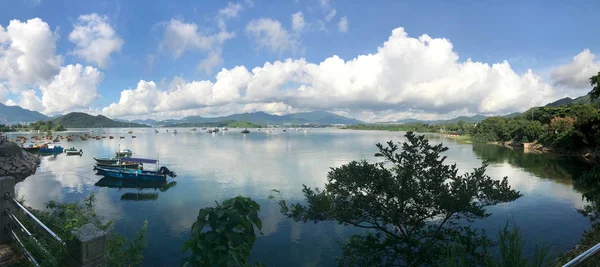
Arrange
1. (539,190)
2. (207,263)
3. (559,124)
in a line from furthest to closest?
(559,124) < (539,190) < (207,263)

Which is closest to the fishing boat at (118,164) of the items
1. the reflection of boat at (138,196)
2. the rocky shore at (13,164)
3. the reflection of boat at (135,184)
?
the reflection of boat at (135,184)

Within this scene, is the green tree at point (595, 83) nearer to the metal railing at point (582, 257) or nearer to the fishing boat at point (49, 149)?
the metal railing at point (582, 257)

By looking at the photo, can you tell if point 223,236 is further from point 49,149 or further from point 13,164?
point 49,149

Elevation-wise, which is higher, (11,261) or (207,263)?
(207,263)

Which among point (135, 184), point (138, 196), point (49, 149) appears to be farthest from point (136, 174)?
point (49, 149)

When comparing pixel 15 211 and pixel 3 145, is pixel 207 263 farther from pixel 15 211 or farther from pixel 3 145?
pixel 3 145

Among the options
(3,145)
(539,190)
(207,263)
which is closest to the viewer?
(207,263)

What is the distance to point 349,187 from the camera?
333 inches

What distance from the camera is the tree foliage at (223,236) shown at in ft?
8.13

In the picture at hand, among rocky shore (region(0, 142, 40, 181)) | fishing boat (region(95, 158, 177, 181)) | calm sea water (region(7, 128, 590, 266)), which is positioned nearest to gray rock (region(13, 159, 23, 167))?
rocky shore (region(0, 142, 40, 181))

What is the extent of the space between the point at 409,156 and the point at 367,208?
1.83 meters

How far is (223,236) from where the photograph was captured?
2.66 m

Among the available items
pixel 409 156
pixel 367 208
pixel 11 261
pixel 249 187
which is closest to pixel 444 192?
pixel 409 156

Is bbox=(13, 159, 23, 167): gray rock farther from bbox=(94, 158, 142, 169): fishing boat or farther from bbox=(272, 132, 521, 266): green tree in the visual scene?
bbox=(272, 132, 521, 266): green tree
